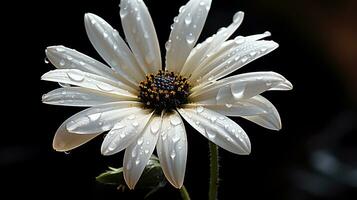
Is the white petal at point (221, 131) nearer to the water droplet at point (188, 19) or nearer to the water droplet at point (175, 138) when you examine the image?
the water droplet at point (175, 138)

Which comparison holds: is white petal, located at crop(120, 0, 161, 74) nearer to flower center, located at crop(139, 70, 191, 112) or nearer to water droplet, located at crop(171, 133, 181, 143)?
flower center, located at crop(139, 70, 191, 112)

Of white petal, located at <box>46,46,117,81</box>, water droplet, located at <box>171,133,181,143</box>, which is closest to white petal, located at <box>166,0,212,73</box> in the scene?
white petal, located at <box>46,46,117,81</box>

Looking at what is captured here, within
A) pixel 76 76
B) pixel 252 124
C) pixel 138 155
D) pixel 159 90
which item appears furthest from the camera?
pixel 252 124

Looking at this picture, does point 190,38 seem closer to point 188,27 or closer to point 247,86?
point 188,27

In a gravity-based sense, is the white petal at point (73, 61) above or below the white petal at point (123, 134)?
above

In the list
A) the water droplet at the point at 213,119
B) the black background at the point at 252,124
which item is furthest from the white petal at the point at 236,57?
the black background at the point at 252,124

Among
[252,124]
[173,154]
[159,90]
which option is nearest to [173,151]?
[173,154]
